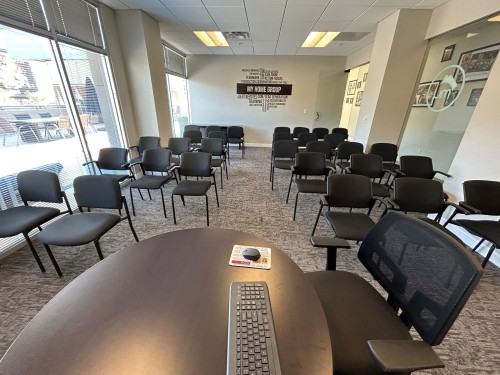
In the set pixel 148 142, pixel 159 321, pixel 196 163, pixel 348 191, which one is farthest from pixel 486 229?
pixel 148 142

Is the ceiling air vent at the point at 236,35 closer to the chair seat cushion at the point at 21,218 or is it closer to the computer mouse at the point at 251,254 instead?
the chair seat cushion at the point at 21,218

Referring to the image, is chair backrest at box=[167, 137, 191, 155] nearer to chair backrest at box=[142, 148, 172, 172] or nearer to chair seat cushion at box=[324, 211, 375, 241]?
chair backrest at box=[142, 148, 172, 172]

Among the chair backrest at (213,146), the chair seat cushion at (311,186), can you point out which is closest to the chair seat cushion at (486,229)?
the chair seat cushion at (311,186)

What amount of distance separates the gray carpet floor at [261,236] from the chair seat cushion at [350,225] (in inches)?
18.5

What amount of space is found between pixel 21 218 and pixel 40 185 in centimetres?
35

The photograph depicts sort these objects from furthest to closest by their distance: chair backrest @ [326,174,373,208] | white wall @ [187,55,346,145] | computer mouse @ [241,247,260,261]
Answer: white wall @ [187,55,346,145] → chair backrest @ [326,174,373,208] → computer mouse @ [241,247,260,261]

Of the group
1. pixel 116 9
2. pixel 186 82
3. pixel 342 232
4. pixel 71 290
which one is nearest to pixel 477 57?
pixel 342 232

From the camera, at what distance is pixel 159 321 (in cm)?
76

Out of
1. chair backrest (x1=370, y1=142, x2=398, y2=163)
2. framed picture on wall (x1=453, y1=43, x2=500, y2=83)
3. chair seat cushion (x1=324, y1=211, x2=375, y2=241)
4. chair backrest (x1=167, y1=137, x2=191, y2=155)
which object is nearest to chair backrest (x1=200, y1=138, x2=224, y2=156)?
chair backrest (x1=167, y1=137, x2=191, y2=155)

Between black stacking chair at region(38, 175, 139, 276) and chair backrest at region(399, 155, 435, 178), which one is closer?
black stacking chair at region(38, 175, 139, 276)

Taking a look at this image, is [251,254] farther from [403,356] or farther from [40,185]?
[40,185]

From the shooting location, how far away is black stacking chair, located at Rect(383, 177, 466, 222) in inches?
82.3

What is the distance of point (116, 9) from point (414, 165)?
526 centimetres

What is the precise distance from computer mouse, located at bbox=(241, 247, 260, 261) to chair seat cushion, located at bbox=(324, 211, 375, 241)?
1.00m
